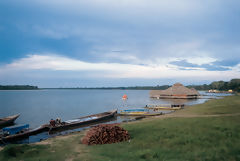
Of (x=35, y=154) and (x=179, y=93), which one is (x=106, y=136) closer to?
(x=35, y=154)

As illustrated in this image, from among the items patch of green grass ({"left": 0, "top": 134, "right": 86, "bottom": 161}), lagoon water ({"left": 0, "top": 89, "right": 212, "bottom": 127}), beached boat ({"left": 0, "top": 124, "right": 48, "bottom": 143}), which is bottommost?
lagoon water ({"left": 0, "top": 89, "right": 212, "bottom": 127})

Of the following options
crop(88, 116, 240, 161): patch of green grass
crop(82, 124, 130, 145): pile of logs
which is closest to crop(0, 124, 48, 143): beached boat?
crop(82, 124, 130, 145): pile of logs

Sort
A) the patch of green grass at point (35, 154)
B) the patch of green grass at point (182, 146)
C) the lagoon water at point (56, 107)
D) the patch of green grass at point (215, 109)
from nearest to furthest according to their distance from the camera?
1. the patch of green grass at point (182, 146)
2. the patch of green grass at point (35, 154)
3. the patch of green grass at point (215, 109)
4. the lagoon water at point (56, 107)

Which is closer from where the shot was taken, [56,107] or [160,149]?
[160,149]

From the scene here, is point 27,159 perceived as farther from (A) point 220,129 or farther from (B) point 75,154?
(A) point 220,129

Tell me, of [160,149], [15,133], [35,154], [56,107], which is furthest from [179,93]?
[35,154]

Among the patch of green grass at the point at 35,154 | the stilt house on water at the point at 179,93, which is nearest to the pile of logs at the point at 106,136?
the patch of green grass at the point at 35,154

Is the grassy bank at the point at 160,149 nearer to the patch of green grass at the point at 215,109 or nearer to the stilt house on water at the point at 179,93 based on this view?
the patch of green grass at the point at 215,109

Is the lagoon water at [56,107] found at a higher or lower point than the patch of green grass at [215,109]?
lower

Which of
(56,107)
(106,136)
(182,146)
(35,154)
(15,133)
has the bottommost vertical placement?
(56,107)

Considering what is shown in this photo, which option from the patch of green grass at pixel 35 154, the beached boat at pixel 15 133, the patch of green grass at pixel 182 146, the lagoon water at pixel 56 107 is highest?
the patch of green grass at pixel 182 146

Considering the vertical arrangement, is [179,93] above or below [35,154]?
above

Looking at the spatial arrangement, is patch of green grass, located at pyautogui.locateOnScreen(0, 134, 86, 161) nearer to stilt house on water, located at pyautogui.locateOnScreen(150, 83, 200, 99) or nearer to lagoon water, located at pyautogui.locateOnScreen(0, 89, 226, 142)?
lagoon water, located at pyautogui.locateOnScreen(0, 89, 226, 142)

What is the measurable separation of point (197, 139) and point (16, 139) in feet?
66.5
